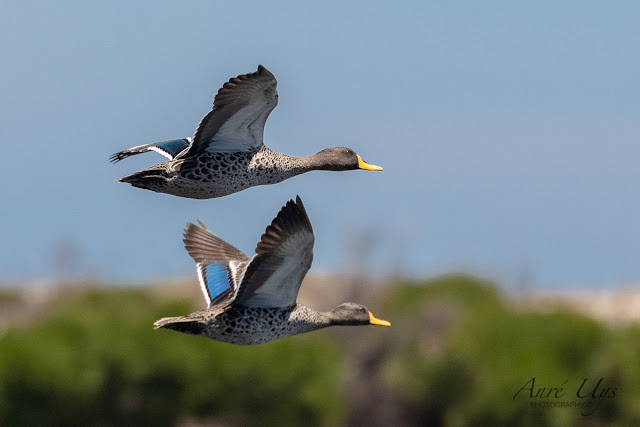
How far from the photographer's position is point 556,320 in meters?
72.8

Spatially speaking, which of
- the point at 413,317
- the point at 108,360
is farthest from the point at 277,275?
the point at 413,317

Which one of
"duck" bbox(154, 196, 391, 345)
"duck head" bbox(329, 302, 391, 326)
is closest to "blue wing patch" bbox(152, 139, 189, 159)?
"duck" bbox(154, 196, 391, 345)

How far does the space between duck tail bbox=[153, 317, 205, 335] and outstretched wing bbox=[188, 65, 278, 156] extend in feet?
7.51

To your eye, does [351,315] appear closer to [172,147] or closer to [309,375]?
[172,147]

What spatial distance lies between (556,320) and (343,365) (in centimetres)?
1235

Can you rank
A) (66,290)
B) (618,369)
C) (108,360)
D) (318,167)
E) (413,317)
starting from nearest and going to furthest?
(318,167) → (108,360) → (618,369) → (413,317) → (66,290)

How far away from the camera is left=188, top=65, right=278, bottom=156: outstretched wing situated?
1525cm

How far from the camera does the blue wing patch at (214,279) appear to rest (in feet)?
56.5

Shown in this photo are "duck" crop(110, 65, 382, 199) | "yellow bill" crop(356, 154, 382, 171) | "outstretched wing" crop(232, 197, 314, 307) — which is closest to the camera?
"outstretched wing" crop(232, 197, 314, 307)

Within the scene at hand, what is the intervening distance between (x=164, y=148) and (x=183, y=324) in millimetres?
4009

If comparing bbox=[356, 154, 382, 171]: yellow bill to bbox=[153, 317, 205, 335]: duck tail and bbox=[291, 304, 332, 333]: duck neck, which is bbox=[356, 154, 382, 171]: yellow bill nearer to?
bbox=[291, 304, 332, 333]: duck neck

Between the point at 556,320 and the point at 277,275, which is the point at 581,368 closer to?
the point at 556,320

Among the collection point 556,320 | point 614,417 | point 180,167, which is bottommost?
point 614,417

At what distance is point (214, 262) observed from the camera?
17828 mm
